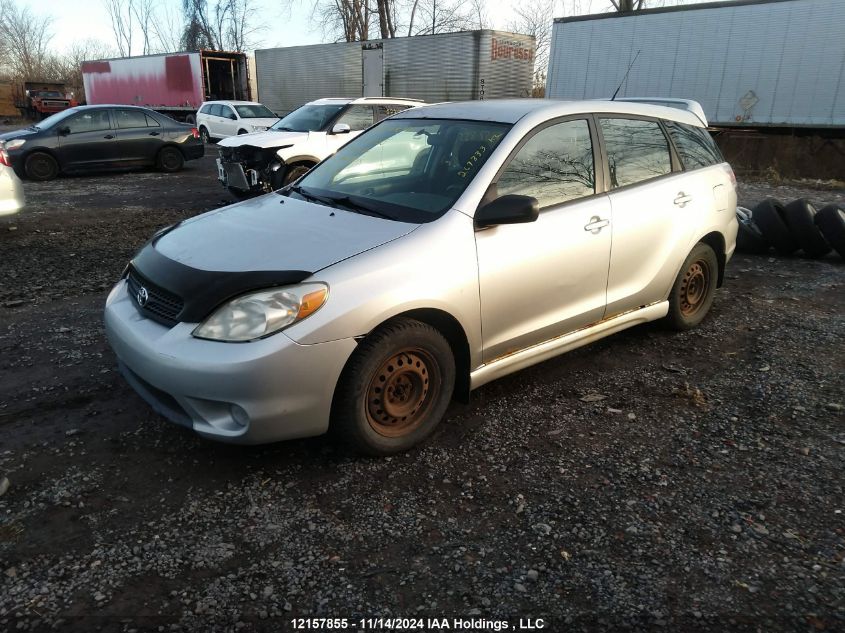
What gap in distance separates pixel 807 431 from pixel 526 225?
193cm

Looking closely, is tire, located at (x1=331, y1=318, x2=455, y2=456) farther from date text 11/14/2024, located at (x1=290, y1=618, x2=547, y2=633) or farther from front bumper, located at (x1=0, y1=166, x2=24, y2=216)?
front bumper, located at (x1=0, y1=166, x2=24, y2=216)

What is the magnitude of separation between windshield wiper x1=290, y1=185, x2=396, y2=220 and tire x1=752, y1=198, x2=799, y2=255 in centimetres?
582

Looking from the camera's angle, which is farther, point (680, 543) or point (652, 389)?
point (652, 389)


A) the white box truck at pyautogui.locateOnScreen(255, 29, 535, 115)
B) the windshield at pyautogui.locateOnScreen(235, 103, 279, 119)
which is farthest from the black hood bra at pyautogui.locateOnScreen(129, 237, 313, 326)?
the windshield at pyautogui.locateOnScreen(235, 103, 279, 119)

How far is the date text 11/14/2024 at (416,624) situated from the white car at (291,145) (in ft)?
25.3

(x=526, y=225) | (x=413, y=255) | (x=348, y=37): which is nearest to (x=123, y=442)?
(x=413, y=255)

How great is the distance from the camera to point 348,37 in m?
39.6

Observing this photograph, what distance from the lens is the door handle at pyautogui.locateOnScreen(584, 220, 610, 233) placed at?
3.72 metres

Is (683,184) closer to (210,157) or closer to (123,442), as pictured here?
(123,442)

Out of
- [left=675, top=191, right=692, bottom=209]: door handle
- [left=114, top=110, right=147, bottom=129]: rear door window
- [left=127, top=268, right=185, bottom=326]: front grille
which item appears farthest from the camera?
[left=114, top=110, right=147, bottom=129]: rear door window

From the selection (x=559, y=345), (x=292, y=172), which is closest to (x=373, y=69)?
(x=292, y=172)

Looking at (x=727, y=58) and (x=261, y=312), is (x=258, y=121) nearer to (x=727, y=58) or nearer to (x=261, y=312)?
(x=727, y=58)

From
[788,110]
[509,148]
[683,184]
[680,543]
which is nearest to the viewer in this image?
[680,543]

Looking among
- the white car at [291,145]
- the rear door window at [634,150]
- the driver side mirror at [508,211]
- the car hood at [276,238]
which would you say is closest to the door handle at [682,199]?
the rear door window at [634,150]
